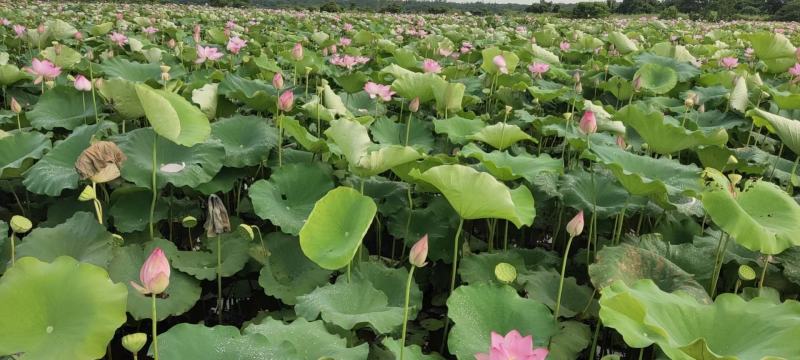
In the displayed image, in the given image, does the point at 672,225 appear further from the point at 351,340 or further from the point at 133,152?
the point at 133,152

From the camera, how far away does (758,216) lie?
1464 mm

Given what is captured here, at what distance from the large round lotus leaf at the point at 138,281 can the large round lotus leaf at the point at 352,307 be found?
→ 0.34 meters

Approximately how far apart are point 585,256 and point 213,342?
1.20 meters

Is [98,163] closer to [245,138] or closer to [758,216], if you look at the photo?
[245,138]

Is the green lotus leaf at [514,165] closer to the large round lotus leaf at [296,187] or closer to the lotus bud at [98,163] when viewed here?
the large round lotus leaf at [296,187]

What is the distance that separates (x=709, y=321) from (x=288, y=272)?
108cm

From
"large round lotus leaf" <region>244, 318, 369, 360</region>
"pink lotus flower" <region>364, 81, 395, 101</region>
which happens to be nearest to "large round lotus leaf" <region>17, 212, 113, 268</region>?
"large round lotus leaf" <region>244, 318, 369, 360</region>

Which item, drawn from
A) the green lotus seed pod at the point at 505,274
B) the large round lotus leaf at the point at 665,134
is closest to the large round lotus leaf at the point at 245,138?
the green lotus seed pod at the point at 505,274

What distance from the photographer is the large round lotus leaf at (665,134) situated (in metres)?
1.90

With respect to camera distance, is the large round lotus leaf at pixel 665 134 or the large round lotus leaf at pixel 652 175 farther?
the large round lotus leaf at pixel 665 134

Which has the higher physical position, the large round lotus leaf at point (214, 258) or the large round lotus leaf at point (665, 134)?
the large round lotus leaf at point (665, 134)

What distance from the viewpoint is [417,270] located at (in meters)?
1.80

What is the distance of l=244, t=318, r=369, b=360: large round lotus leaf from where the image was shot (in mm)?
1165

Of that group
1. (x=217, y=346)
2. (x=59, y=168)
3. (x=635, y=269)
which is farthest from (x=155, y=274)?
(x=635, y=269)
